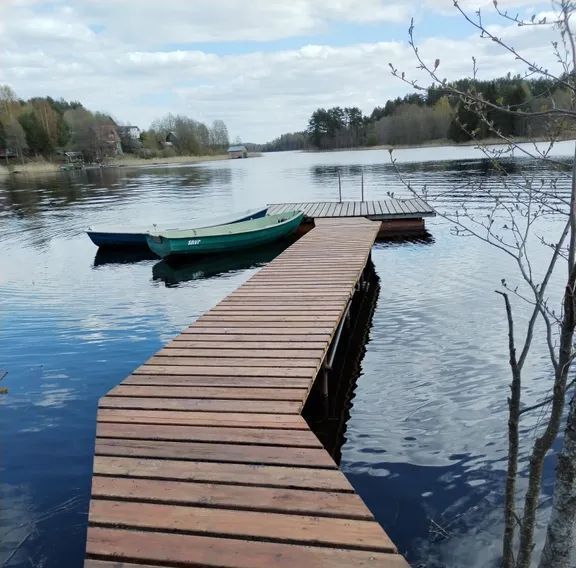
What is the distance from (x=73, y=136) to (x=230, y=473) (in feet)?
338

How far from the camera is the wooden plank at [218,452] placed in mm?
3283

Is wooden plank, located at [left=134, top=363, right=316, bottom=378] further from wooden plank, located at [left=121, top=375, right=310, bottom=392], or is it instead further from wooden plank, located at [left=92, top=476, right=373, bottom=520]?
wooden plank, located at [left=92, top=476, right=373, bottom=520]

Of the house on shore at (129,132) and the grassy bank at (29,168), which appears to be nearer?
the grassy bank at (29,168)

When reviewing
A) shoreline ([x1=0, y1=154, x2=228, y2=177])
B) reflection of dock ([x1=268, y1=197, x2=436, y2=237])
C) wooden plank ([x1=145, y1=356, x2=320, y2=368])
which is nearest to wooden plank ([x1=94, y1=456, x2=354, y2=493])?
wooden plank ([x1=145, y1=356, x2=320, y2=368])

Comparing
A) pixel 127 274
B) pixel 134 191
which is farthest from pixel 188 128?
pixel 127 274

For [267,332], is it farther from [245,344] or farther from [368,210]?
[368,210]

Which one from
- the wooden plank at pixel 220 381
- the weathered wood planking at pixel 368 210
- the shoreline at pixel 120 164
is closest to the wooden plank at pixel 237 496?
the wooden plank at pixel 220 381

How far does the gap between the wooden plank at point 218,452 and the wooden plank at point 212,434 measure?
0.05m

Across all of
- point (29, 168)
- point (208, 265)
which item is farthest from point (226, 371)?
point (29, 168)

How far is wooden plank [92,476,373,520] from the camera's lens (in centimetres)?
279

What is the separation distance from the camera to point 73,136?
93438 millimetres

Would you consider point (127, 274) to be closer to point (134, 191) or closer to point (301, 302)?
point (301, 302)

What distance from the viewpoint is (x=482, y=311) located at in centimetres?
853

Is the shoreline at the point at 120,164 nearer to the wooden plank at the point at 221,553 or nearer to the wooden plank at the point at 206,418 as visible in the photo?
the wooden plank at the point at 206,418
